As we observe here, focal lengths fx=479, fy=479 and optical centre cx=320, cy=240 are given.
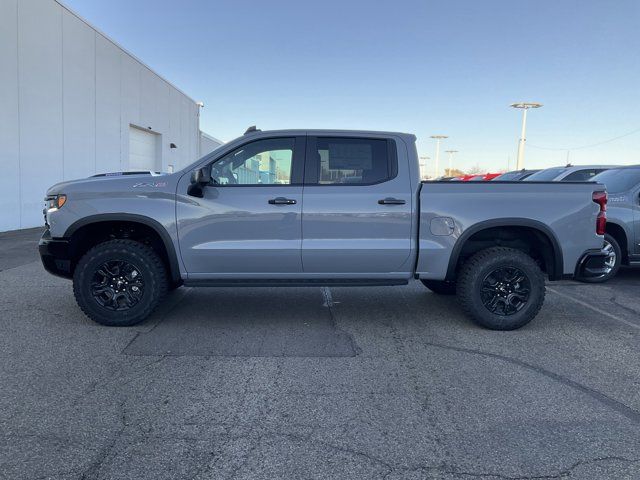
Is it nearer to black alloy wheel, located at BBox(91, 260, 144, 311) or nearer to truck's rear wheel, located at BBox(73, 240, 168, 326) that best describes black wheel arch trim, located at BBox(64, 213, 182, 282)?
truck's rear wheel, located at BBox(73, 240, 168, 326)

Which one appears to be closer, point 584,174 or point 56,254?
point 56,254

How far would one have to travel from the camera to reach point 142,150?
21969 mm

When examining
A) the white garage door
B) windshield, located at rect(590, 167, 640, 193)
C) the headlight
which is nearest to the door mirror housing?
the headlight

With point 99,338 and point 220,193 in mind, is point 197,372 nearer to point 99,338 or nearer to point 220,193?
point 99,338

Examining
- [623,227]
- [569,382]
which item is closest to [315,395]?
[569,382]

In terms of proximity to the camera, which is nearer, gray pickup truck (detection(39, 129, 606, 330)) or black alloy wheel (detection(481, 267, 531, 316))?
gray pickup truck (detection(39, 129, 606, 330))

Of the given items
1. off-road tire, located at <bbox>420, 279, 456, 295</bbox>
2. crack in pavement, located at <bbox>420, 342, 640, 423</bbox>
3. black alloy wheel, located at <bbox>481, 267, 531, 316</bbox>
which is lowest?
crack in pavement, located at <bbox>420, 342, 640, 423</bbox>

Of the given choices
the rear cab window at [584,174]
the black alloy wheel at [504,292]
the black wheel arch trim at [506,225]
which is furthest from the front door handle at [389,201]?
the rear cab window at [584,174]

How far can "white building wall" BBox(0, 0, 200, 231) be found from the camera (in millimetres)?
12438

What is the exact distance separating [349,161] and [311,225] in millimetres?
818

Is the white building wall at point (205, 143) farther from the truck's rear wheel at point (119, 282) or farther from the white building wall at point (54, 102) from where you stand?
the truck's rear wheel at point (119, 282)

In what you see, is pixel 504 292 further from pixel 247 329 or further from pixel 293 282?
pixel 247 329

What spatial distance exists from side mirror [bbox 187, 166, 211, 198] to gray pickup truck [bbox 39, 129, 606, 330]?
12mm

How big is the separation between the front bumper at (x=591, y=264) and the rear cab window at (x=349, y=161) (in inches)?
86.9
